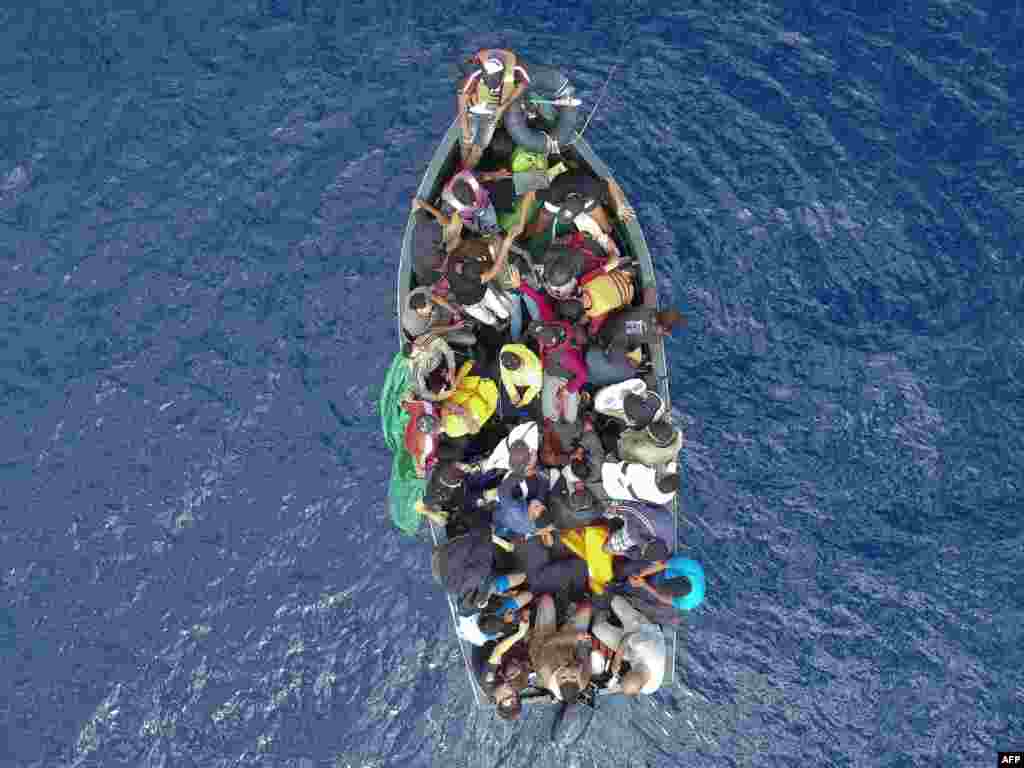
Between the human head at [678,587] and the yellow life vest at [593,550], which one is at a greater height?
the human head at [678,587]

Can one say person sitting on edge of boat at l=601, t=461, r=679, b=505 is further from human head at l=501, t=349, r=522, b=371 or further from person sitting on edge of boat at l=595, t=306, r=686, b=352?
human head at l=501, t=349, r=522, b=371

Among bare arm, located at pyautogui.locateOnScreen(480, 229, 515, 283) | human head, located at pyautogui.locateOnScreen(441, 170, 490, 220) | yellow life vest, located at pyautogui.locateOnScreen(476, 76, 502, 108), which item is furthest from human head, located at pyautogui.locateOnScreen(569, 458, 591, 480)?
yellow life vest, located at pyautogui.locateOnScreen(476, 76, 502, 108)

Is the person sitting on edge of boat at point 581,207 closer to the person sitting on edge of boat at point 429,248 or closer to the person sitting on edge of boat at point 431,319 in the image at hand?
the person sitting on edge of boat at point 429,248

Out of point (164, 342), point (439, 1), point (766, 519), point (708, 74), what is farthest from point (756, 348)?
point (164, 342)

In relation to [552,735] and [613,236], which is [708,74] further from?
[552,735]

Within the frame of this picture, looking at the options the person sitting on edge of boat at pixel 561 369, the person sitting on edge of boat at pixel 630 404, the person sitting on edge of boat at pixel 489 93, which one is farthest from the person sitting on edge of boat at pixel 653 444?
the person sitting on edge of boat at pixel 489 93
